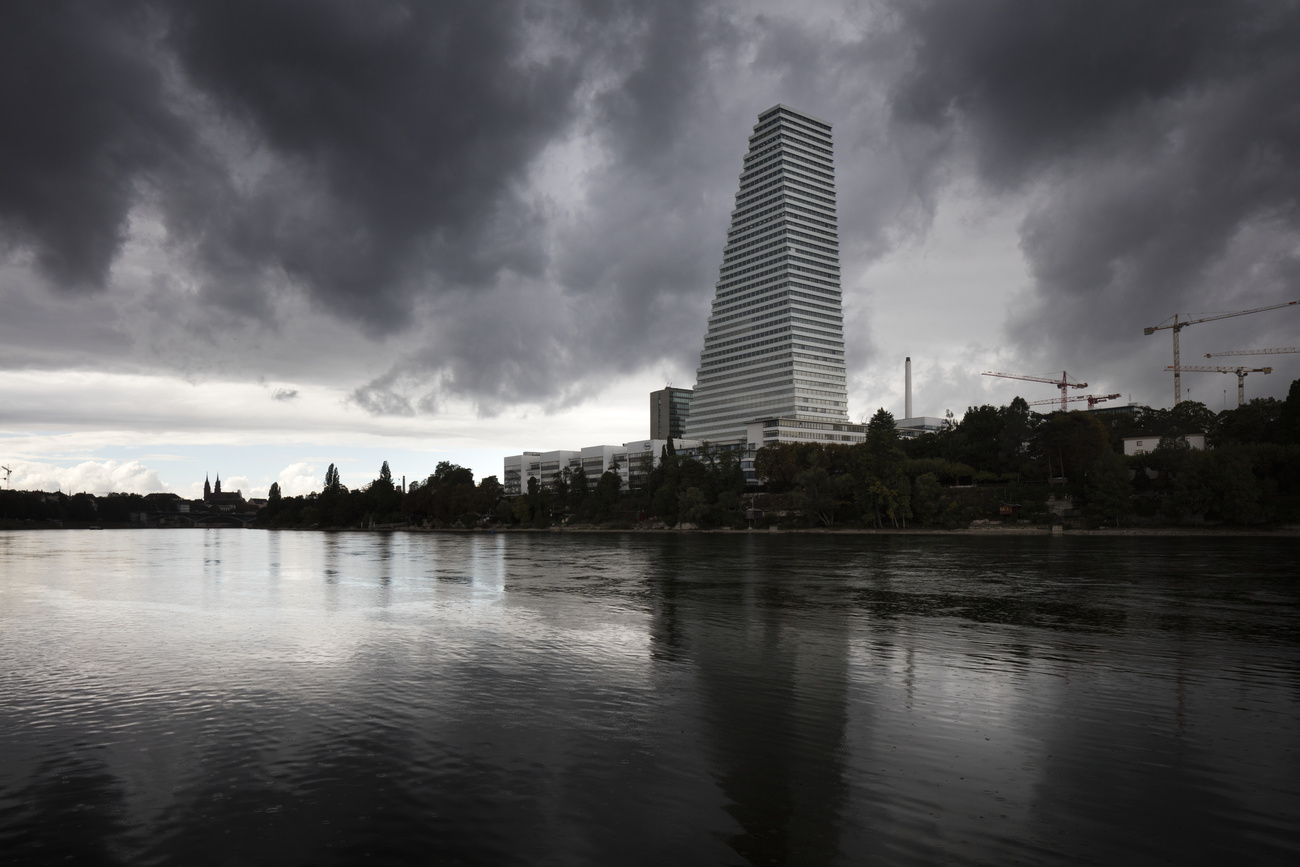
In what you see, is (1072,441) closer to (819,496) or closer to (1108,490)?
(1108,490)

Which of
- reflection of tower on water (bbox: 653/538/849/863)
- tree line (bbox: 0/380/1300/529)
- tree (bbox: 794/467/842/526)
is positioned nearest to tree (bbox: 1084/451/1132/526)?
tree line (bbox: 0/380/1300/529)

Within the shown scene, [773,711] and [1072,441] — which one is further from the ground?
[1072,441]

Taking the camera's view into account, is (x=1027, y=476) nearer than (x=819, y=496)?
No

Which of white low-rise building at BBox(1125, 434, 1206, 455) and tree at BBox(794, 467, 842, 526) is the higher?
white low-rise building at BBox(1125, 434, 1206, 455)

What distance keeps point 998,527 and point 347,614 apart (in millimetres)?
125047

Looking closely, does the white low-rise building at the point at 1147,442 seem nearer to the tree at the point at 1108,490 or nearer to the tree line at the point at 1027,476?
the tree line at the point at 1027,476

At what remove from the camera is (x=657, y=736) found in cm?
1605

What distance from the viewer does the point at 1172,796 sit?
492 inches

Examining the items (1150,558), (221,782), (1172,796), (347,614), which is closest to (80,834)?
(221,782)

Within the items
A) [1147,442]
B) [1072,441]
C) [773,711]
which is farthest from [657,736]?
[1147,442]

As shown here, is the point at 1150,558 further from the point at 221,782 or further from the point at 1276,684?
the point at 221,782

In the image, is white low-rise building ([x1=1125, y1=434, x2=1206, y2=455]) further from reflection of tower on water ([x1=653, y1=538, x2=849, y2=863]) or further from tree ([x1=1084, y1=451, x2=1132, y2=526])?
reflection of tower on water ([x1=653, y1=538, x2=849, y2=863])

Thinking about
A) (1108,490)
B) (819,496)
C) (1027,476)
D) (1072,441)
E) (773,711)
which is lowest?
(773,711)

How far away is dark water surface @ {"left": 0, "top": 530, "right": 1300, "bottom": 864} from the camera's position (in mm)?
11078
